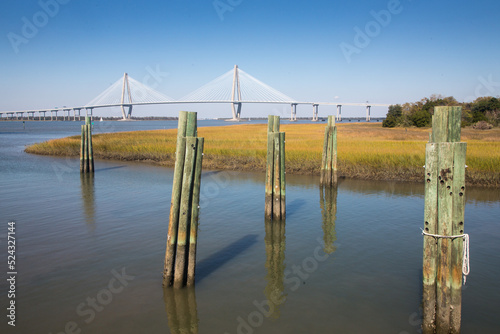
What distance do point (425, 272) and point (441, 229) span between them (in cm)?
50

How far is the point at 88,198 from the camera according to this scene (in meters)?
12.0

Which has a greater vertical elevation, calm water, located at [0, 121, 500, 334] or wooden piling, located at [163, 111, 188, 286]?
wooden piling, located at [163, 111, 188, 286]

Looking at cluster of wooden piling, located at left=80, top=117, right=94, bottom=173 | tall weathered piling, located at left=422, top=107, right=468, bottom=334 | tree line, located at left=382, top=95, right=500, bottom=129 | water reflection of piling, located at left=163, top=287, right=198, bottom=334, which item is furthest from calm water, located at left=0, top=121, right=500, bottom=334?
tree line, located at left=382, top=95, right=500, bottom=129

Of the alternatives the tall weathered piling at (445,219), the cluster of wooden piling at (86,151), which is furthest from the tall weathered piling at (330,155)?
the cluster of wooden piling at (86,151)

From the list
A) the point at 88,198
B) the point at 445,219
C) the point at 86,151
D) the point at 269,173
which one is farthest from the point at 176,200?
the point at 86,151

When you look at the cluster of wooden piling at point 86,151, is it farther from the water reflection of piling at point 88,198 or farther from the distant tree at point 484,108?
the distant tree at point 484,108

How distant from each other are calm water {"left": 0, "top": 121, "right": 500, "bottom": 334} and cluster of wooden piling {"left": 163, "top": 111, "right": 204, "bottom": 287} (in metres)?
0.46

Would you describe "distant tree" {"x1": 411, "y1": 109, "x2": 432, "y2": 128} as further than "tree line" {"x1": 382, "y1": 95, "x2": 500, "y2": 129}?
Yes

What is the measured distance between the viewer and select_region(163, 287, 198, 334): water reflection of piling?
190 inches

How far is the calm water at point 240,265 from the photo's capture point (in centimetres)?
498

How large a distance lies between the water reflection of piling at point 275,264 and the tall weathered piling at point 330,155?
14.9 ft

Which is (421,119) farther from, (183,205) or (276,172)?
(183,205)

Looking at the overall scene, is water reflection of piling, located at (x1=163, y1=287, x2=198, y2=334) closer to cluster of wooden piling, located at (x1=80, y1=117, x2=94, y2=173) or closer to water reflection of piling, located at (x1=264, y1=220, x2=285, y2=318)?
water reflection of piling, located at (x1=264, y1=220, x2=285, y2=318)

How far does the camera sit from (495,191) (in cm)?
1273
